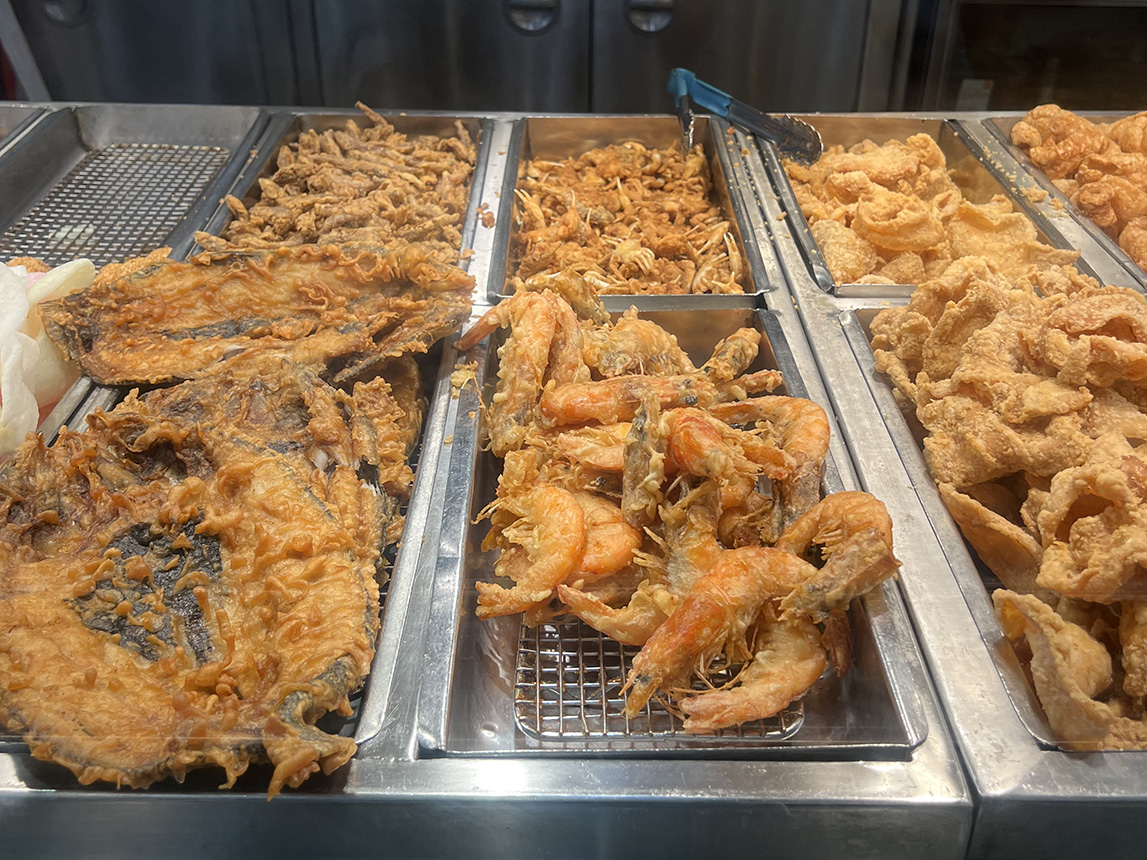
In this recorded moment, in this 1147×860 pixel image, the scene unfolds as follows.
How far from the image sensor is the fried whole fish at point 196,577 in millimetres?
1245

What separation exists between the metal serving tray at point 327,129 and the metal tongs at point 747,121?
2.86 feet

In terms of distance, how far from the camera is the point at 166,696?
131 cm

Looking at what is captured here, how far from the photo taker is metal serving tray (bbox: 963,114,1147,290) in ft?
8.31

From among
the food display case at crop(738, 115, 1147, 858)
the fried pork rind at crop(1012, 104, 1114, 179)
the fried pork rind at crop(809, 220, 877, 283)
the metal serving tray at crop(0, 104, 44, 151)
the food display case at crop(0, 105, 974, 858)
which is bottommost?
the food display case at crop(0, 105, 974, 858)

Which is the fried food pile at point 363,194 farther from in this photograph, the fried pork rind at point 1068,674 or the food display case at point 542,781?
the fried pork rind at point 1068,674

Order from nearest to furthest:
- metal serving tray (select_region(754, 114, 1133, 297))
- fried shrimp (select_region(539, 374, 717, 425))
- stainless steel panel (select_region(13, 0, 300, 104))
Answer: fried shrimp (select_region(539, 374, 717, 425)) → metal serving tray (select_region(754, 114, 1133, 297)) → stainless steel panel (select_region(13, 0, 300, 104))

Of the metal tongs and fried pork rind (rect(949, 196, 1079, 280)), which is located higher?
the metal tongs

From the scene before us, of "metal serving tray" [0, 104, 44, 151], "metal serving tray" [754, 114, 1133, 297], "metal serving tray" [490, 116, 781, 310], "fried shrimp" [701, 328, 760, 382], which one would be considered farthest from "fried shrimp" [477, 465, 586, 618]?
"metal serving tray" [0, 104, 44, 151]

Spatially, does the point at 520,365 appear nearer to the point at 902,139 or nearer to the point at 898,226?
the point at 898,226

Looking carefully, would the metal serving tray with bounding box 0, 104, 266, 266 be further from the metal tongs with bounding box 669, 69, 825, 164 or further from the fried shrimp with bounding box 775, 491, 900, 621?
the fried shrimp with bounding box 775, 491, 900, 621

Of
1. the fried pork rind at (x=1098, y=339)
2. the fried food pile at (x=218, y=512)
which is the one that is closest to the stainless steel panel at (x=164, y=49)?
the fried food pile at (x=218, y=512)

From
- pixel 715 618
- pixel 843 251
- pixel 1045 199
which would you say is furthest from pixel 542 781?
pixel 1045 199

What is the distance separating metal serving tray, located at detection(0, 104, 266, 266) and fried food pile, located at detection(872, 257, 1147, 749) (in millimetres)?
2432

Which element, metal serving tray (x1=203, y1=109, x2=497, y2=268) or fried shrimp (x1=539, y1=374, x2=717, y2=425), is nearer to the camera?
fried shrimp (x1=539, y1=374, x2=717, y2=425)
